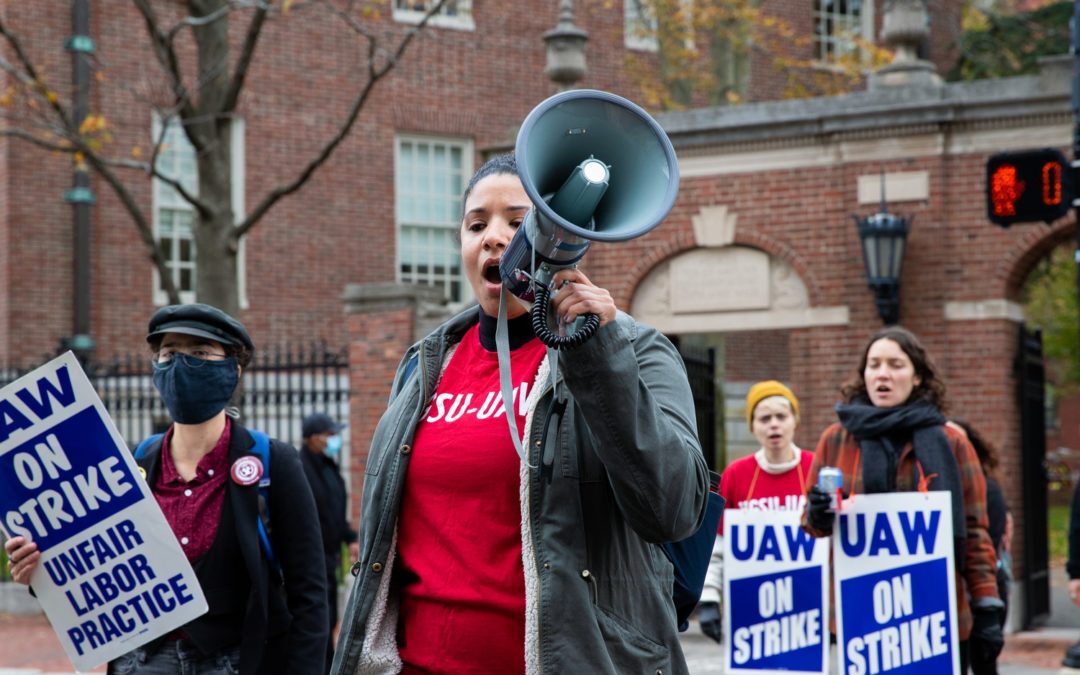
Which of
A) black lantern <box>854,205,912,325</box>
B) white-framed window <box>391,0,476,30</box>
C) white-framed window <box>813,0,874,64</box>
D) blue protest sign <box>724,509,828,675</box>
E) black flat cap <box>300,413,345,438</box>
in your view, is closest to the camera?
blue protest sign <box>724,509,828,675</box>

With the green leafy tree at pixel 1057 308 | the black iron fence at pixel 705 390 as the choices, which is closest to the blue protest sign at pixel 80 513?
the black iron fence at pixel 705 390

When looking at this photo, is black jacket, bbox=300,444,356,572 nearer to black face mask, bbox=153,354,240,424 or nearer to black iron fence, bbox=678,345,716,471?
black iron fence, bbox=678,345,716,471

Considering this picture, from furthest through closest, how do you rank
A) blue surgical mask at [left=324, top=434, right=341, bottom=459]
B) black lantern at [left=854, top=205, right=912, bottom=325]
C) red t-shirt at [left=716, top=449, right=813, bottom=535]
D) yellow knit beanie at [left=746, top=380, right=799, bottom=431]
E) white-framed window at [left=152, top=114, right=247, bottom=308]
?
white-framed window at [left=152, top=114, right=247, bottom=308] → black lantern at [left=854, top=205, right=912, bottom=325] → blue surgical mask at [left=324, top=434, right=341, bottom=459] → yellow knit beanie at [left=746, top=380, right=799, bottom=431] → red t-shirt at [left=716, top=449, right=813, bottom=535]

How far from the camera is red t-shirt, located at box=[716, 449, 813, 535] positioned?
806 centimetres

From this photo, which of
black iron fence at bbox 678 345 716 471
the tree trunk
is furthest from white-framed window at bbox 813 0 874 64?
the tree trunk

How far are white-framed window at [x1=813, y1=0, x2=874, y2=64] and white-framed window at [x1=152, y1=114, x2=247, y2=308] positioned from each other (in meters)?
10.4

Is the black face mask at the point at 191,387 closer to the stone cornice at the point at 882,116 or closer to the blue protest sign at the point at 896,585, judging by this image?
the blue protest sign at the point at 896,585

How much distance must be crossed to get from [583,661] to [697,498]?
374mm

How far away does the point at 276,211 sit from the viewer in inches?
871

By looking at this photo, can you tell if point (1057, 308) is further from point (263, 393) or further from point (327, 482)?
point (327, 482)

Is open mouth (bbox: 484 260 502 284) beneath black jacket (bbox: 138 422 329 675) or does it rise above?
above

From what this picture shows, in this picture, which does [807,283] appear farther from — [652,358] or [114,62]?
[652,358]

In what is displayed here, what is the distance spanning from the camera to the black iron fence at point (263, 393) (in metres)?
14.7

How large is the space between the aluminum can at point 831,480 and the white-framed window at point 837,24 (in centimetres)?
2068
